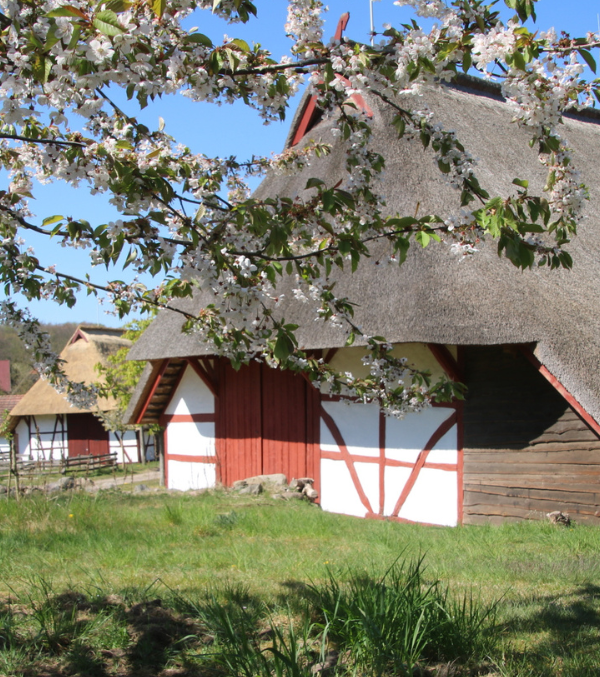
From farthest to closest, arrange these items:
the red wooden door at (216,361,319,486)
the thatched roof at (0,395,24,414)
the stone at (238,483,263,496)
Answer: the thatched roof at (0,395,24,414) → the red wooden door at (216,361,319,486) → the stone at (238,483,263,496)

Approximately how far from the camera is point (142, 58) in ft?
6.85

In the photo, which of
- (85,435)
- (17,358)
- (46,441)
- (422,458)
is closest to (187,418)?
(422,458)

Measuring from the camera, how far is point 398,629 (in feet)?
8.96

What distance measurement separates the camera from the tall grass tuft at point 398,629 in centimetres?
262

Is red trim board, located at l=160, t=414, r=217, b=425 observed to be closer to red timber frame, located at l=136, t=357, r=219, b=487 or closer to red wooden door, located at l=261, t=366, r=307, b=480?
red timber frame, located at l=136, t=357, r=219, b=487

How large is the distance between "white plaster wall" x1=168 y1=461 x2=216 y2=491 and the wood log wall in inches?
201

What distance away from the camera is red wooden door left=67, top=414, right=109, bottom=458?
79.8 ft

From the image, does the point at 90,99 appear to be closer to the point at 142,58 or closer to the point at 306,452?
the point at 142,58

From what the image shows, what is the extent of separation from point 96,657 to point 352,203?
90.7 inches

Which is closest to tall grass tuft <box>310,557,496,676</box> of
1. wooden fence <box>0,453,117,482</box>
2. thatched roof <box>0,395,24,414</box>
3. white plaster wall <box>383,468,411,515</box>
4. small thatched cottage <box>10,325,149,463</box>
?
white plaster wall <box>383,468,411,515</box>

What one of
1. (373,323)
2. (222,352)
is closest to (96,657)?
(222,352)

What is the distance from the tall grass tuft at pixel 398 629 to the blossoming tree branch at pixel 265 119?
97 centimetres

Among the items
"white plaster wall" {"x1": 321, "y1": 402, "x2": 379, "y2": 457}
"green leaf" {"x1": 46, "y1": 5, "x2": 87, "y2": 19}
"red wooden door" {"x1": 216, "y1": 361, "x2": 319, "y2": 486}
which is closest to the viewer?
"green leaf" {"x1": 46, "y1": 5, "x2": 87, "y2": 19}

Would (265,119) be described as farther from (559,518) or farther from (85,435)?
(85,435)
